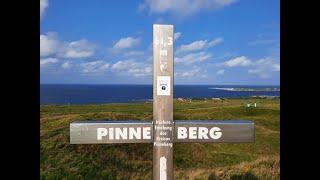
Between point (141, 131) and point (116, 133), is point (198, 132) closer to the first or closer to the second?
point (141, 131)

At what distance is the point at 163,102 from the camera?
598 cm

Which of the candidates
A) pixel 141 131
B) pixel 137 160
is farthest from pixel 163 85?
pixel 137 160

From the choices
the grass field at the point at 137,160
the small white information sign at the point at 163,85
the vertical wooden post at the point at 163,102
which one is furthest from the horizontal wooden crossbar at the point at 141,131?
the grass field at the point at 137,160

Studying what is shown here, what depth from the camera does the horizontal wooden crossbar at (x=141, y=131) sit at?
5.88 meters

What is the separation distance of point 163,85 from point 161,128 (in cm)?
63

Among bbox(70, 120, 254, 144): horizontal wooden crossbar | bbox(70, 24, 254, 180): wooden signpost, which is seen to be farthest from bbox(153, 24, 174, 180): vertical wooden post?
bbox(70, 120, 254, 144): horizontal wooden crossbar

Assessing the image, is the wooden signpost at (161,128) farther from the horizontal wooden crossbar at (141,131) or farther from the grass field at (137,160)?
the grass field at (137,160)

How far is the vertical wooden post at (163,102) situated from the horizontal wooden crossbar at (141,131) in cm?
11
